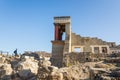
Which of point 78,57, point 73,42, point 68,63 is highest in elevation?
point 73,42

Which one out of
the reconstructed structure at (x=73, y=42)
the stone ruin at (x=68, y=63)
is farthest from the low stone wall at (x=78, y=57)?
the reconstructed structure at (x=73, y=42)

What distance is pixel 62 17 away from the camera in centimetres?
4012

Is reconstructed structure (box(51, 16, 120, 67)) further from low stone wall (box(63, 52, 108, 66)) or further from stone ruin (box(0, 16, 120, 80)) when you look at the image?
low stone wall (box(63, 52, 108, 66))

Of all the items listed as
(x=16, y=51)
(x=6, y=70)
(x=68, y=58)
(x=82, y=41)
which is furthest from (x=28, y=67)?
(x=16, y=51)

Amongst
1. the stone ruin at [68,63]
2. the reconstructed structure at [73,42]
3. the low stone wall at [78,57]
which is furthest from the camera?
the reconstructed structure at [73,42]

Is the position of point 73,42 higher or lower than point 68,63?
higher

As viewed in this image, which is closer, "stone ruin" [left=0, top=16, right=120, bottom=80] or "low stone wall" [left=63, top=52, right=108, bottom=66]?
"stone ruin" [left=0, top=16, right=120, bottom=80]

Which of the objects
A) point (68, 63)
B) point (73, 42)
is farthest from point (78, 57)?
point (73, 42)

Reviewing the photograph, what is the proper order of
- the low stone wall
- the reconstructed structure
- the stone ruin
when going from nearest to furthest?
the stone ruin, the low stone wall, the reconstructed structure

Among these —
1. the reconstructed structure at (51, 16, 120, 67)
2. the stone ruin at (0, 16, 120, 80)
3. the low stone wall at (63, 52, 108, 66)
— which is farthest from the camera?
the reconstructed structure at (51, 16, 120, 67)

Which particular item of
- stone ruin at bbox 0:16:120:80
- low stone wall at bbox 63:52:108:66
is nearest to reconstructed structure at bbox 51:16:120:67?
stone ruin at bbox 0:16:120:80

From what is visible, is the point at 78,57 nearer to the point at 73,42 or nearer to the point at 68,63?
the point at 68,63

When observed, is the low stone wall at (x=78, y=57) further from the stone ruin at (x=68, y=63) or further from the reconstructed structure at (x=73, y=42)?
the reconstructed structure at (x=73, y=42)

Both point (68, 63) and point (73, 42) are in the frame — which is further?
point (73, 42)
